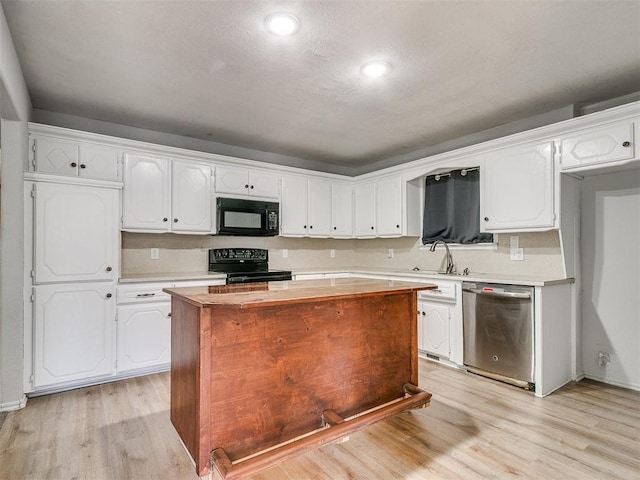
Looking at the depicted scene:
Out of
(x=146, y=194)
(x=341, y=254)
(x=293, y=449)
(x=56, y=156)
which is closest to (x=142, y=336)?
(x=146, y=194)

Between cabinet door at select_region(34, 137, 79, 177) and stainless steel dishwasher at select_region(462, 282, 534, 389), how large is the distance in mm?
3875

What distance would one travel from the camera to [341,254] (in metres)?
5.73

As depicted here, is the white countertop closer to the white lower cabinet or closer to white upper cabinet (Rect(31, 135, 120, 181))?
the white lower cabinet

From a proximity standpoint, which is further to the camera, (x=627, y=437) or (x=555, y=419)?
(x=555, y=419)

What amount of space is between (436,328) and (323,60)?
280cm

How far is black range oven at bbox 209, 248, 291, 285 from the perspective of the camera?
4.17 meters

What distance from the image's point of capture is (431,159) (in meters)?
4.25

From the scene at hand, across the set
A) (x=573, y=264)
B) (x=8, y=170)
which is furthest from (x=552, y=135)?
(x=8, y=170)

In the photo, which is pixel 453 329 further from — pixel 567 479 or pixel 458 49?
pixel 458 49

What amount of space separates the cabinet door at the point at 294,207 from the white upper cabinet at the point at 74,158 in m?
1.94

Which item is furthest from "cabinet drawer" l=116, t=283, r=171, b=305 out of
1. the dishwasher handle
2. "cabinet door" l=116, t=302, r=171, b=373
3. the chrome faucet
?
the chrome faucet

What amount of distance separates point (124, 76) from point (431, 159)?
10.6 feet

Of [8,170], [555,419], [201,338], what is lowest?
[555,419]

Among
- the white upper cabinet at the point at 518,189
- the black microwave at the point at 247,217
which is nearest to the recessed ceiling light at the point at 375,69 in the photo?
the white upper cabinet at the point at 518,189
